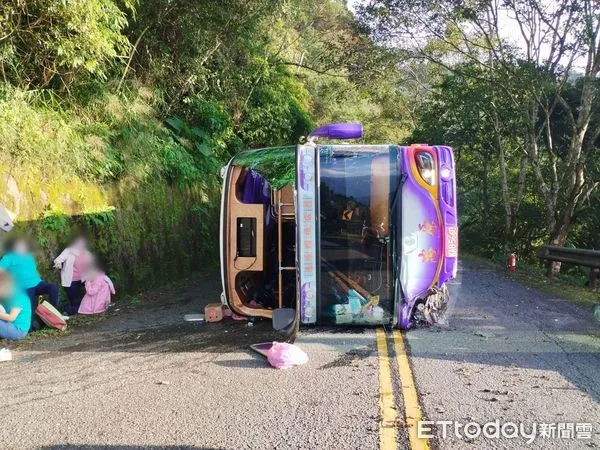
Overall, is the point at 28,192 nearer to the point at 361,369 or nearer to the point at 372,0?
the point at 361,369

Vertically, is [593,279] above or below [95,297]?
below

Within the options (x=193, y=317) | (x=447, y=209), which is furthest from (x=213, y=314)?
(x=447, y=209)

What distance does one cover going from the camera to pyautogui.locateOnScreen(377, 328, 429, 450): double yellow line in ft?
12.2

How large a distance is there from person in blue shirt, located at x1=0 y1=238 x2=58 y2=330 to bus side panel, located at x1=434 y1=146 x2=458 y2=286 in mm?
5163

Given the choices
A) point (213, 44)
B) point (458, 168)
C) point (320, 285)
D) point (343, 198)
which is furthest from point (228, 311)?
point (458, 168)

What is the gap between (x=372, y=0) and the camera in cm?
1697

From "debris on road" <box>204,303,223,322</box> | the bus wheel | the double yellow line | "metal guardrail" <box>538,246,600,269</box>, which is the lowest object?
the double yellow line

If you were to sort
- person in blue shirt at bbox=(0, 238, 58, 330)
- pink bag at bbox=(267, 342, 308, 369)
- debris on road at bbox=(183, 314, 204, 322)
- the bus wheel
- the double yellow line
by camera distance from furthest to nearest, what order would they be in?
debris on road at bbox=(183, 314, 204, 322)
person in blue shirt at bbox=(0, 238, 58, 330)
the bus wheel
pink bag at bbox=(267, 342, 308, 369)
the double yellow line

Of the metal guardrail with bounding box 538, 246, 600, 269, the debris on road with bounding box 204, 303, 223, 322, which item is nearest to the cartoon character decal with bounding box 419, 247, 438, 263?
the debris on road with bounding box 204, 303, 223, 322

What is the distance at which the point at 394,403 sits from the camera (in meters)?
4.37

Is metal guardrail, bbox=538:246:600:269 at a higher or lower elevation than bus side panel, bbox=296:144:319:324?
lower

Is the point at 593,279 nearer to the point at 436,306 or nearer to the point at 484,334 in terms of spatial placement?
the point at 484,334

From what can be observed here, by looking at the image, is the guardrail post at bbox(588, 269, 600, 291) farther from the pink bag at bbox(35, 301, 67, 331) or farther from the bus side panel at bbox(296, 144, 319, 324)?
the pink bag at bbox(35, 301, 67, 331)

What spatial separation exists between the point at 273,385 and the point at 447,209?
10.2ft
